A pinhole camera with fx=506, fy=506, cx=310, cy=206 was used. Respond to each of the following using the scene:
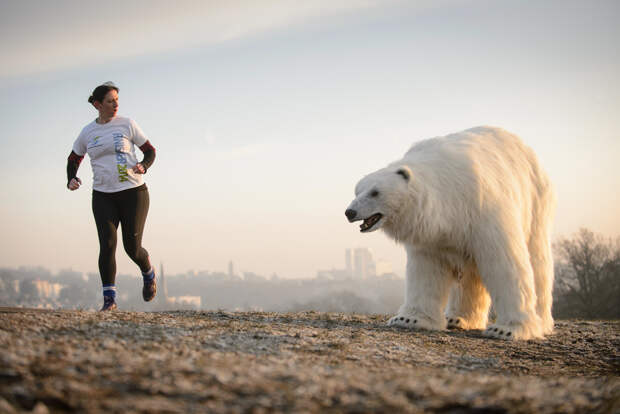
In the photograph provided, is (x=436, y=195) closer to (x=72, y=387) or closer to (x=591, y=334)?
(x=591, y=334)

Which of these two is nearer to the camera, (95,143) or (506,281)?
(95,143)

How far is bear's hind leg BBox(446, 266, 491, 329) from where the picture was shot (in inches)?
300

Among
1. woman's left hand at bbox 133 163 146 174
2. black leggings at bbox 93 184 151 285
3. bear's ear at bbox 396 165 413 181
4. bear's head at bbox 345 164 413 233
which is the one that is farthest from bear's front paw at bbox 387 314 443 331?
woman's left hand at bbox 133 163 146 174

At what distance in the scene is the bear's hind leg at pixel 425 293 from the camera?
716 cm

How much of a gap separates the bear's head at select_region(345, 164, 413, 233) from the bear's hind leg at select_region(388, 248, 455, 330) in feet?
3.03

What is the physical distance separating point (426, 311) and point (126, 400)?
544cm

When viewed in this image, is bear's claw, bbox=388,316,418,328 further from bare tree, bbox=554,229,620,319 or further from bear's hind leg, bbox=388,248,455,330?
bare tree, bbox=554,229,620,319

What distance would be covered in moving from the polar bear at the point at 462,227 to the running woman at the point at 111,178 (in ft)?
9.12

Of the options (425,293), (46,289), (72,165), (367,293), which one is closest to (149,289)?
(72,165)

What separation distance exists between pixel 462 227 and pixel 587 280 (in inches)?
1185

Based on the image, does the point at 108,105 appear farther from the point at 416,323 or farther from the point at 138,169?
the point at 416,323

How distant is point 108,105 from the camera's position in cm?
Answer: 652

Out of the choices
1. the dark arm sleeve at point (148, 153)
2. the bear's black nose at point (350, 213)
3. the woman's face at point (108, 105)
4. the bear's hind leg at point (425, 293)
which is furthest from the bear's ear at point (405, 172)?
the woman's face at point (108, 105)

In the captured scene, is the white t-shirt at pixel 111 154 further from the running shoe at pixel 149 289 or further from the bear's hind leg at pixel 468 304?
the bear's hind leg at pixel 468 304
